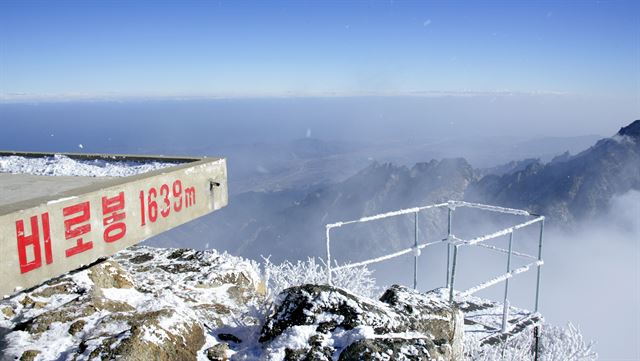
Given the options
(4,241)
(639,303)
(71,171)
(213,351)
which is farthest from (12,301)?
(639,303)

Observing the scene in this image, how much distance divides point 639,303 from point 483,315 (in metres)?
188

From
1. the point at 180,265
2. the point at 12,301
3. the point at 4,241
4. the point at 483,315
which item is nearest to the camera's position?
the point at 4,241

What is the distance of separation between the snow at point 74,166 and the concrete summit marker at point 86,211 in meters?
0.34

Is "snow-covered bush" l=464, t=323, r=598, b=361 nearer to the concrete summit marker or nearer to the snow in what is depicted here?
the concrete summit marker

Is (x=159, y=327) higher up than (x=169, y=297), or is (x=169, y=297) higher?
(x=159, y=327)

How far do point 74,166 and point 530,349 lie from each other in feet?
36.8

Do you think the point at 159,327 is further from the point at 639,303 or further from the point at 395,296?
the point at 639,303

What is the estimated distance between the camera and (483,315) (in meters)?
10.2

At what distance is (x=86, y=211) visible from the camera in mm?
5770

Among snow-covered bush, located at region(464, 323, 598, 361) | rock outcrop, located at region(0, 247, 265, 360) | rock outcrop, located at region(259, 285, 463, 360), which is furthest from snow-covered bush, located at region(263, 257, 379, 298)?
rock outcrop, located at region(259, 285, 463, 360)

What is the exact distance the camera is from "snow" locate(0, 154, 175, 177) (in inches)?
326

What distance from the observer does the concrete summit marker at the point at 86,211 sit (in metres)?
4.82

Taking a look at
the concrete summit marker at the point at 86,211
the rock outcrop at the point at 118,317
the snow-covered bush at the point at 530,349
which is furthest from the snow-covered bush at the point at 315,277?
the rock outcrop at the point at 118,317

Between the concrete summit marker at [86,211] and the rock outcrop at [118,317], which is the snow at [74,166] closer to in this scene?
the concrete summit marker at [86,211]
